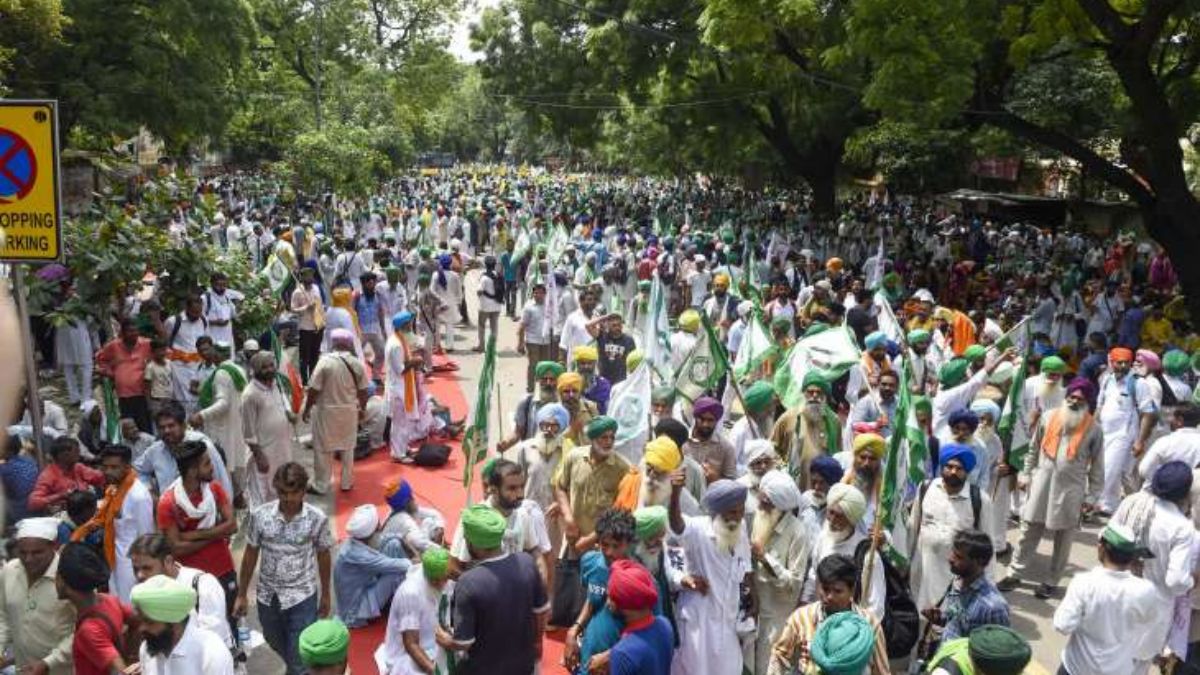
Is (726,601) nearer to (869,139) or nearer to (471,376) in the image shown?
(471,376)

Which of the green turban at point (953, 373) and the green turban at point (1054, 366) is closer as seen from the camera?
the green turban at point (953, 373)

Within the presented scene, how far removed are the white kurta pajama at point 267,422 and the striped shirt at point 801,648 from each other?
442 cm

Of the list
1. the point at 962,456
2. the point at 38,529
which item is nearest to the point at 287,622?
the point at 38,529

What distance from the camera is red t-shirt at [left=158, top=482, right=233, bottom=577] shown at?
17.7 feet

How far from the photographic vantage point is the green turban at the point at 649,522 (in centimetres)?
478

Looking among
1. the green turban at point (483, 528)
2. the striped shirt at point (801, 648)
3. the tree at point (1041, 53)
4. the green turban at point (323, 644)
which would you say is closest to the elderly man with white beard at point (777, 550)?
the striped shirt at point (801, 648)

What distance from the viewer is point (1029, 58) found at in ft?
55.3

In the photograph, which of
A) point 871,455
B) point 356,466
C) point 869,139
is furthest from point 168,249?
point 869,139

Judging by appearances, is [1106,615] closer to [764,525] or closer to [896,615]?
[896,615]

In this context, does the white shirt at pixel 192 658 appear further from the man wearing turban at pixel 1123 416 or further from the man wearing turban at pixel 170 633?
the man wearing turban at pixel 1123 416

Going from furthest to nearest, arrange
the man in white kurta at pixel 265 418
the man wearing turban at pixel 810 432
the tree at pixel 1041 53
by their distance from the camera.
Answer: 1. the tree at pixel 1041 53
2. the man in white kurta at pixel 265 418
3. the man wearing turban at pixel 810 432

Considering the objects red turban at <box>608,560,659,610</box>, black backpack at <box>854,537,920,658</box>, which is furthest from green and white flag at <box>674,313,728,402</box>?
red turban at <box>608,560,659,610</box>

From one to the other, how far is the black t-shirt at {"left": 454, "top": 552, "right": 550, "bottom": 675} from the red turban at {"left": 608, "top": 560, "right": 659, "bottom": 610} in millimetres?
475

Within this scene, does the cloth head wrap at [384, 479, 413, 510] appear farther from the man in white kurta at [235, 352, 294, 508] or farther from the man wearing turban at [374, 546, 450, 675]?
the man in white kurta at [235, 352, 294, 508]
